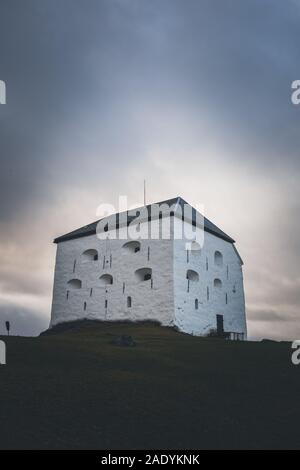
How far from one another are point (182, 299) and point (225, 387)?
58.1 feet

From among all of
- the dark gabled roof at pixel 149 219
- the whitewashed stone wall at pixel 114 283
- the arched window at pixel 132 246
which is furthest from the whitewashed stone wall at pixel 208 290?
the arched window at pixel 132 246

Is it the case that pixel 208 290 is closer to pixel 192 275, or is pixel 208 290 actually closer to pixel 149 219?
pixel 192 275

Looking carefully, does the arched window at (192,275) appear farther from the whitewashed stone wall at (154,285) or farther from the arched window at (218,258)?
the arched window at (218,258)

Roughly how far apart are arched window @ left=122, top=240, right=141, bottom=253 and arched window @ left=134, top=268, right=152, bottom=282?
194cm

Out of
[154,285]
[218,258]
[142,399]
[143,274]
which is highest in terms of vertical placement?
[218,258]

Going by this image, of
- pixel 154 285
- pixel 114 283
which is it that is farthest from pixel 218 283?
pixel 114 283

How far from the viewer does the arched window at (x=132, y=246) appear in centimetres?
3644

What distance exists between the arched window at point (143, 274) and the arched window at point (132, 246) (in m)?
1.94

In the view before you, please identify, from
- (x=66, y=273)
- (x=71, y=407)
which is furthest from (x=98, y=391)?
(x=66, y=273)

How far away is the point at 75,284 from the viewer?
1517 inches

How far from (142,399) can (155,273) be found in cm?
2091

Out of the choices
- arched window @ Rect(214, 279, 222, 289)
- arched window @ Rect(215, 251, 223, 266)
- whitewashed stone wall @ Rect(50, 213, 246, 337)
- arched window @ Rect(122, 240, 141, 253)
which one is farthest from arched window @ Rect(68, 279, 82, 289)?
arched window @ Rect(215, 251, 223, 266)

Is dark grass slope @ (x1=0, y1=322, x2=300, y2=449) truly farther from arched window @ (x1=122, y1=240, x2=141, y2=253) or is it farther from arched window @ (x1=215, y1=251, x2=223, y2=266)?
arched window @ (x1=215, y1=251, x2=223, y2=266)
